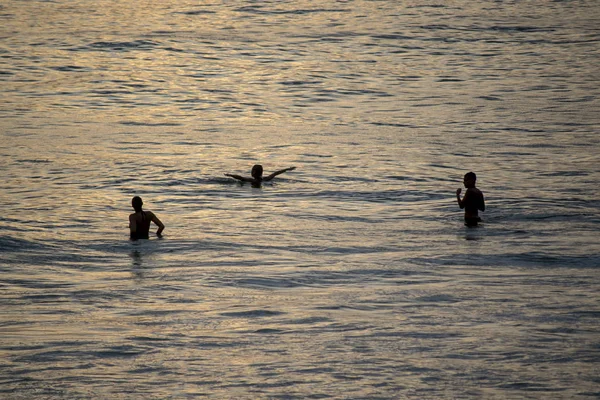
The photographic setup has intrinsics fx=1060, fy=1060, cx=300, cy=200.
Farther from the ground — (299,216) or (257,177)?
(257,177)

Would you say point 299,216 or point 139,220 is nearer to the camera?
point 139,220

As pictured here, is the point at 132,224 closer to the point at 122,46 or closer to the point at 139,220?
the point at 139,220

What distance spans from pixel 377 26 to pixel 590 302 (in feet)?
119

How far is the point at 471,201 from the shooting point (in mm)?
19094

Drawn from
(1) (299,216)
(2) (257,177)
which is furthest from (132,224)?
(2) (257,177)

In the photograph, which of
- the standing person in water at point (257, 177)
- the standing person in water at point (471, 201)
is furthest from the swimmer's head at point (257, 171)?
the standing person in water at point (471, 201)

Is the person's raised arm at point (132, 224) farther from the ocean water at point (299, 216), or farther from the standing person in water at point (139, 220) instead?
the ocean water at point (299, 216)

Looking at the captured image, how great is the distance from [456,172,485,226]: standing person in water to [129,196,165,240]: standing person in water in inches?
212

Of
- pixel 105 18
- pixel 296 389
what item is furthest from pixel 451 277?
pixel 105 18

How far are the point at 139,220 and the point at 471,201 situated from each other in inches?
233

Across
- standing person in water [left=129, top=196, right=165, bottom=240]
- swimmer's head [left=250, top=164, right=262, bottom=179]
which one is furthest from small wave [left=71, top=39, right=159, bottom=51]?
standing person in water [left=129, top=196, right=165, bottom=240]

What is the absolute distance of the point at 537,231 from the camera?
19344mm

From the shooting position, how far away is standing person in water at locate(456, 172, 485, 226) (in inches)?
743

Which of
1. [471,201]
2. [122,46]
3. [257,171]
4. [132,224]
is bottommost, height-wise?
[132,224]
